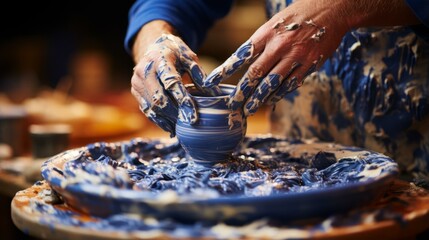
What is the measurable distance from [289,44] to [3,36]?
4835 mm

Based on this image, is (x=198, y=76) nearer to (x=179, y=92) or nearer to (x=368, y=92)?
(x=179, y=92)

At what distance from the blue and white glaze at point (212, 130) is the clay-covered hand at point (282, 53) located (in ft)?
0.09

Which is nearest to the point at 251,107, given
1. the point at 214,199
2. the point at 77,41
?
the point at 214,199

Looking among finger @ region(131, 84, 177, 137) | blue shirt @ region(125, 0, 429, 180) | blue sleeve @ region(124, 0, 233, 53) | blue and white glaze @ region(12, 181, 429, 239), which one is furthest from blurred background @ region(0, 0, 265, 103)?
blue and white glaze @ region(12, 181, 429, 239)

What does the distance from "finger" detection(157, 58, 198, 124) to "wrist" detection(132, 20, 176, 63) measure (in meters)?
0.42

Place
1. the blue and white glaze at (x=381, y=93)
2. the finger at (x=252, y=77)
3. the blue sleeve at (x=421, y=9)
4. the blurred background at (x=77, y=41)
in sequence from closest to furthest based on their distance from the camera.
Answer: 1. the finger at (x=252, y=77)
2. the blue sleeve at (x=421, y=9)
3. the blue and white glaze at (x=381, y=93)
4. the blurred background at (x=77, y=41)

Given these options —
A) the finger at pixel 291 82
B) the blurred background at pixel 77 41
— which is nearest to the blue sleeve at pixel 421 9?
the finger at pixel 291 82

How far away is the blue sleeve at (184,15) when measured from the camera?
1928 millimetres

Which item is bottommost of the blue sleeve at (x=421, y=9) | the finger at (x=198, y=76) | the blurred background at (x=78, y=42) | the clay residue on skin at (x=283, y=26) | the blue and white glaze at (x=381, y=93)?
the blurred background at (x=78, y=42)

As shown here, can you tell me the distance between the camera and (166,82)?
53.4 inches

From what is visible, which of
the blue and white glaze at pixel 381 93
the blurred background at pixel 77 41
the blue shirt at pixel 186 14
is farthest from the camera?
the blurred background at pixel 77 41

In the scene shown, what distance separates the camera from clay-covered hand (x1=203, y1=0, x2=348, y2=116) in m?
1.33

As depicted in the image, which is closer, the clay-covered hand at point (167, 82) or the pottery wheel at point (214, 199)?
the pottery wheel at point (214, 199)

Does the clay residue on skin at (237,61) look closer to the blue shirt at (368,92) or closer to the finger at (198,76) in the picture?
the finger at (198,76)
